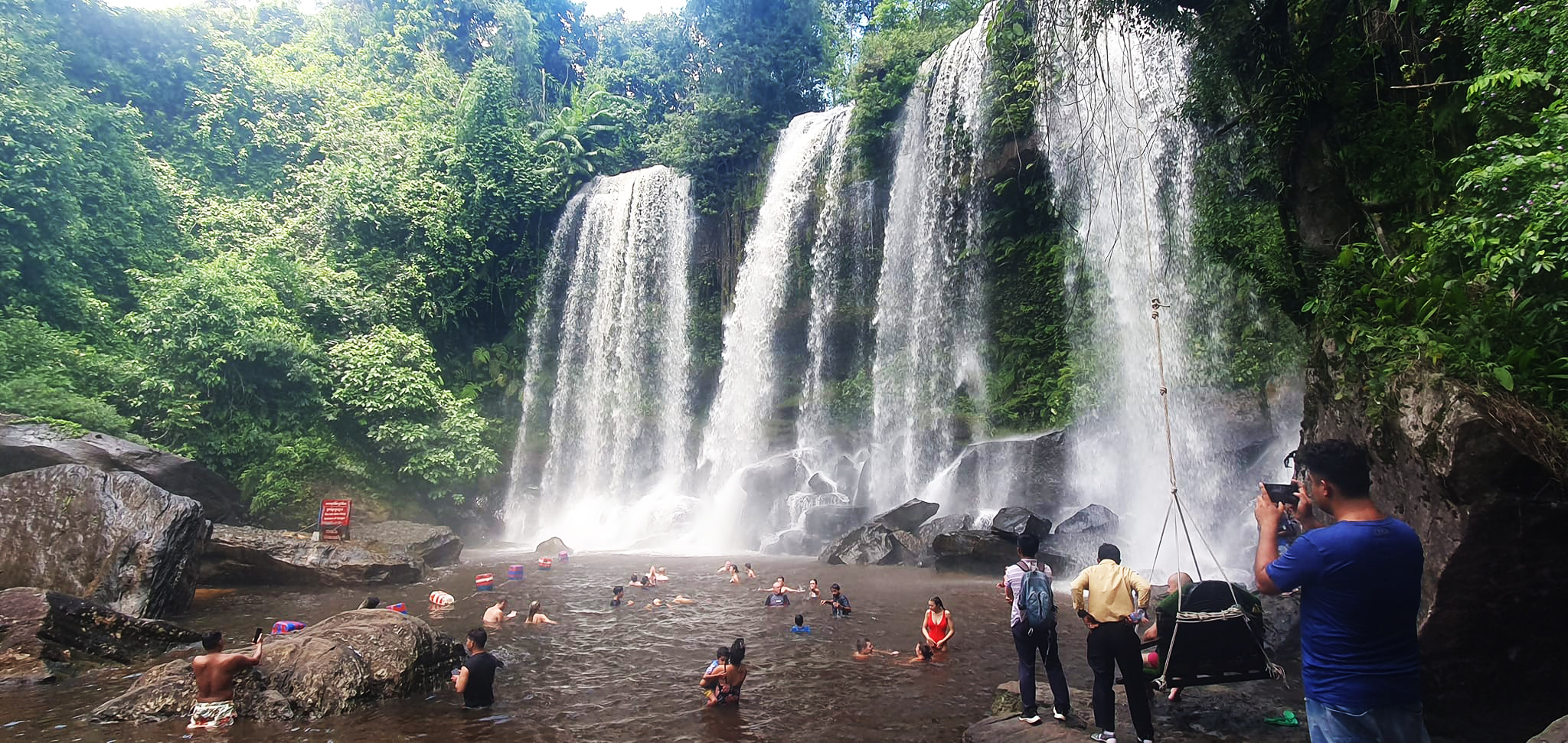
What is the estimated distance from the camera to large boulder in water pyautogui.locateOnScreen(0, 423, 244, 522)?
1258 centimetres

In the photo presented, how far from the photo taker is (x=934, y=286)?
763 inches

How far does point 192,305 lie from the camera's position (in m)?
17.2

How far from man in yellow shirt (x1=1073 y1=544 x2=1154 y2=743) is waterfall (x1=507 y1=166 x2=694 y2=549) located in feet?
61.9

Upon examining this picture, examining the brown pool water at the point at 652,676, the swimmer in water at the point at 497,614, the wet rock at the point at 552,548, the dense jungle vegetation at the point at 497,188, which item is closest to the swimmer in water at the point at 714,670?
the brown pool water at the point at 652,676

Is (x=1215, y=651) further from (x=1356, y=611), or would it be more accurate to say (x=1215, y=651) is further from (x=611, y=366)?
(x=611, y=366)

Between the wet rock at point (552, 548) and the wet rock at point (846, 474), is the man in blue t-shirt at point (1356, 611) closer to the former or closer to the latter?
the wet rock at point (552, 548)

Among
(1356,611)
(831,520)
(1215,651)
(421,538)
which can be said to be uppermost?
(831,520)

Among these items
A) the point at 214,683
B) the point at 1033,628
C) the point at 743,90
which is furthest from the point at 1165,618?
the point at 743,90

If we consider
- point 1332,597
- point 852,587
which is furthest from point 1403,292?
point 852,587

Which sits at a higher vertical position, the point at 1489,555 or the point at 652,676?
the point at 1489,555

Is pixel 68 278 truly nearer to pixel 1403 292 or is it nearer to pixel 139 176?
pixel 139 176

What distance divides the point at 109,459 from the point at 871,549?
45.6ft

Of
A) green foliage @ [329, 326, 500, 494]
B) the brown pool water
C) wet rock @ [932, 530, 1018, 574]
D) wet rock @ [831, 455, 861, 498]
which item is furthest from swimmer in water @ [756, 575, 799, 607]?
green foliage @ [329, 326, 500, 494]

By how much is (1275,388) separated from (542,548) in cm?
1627
